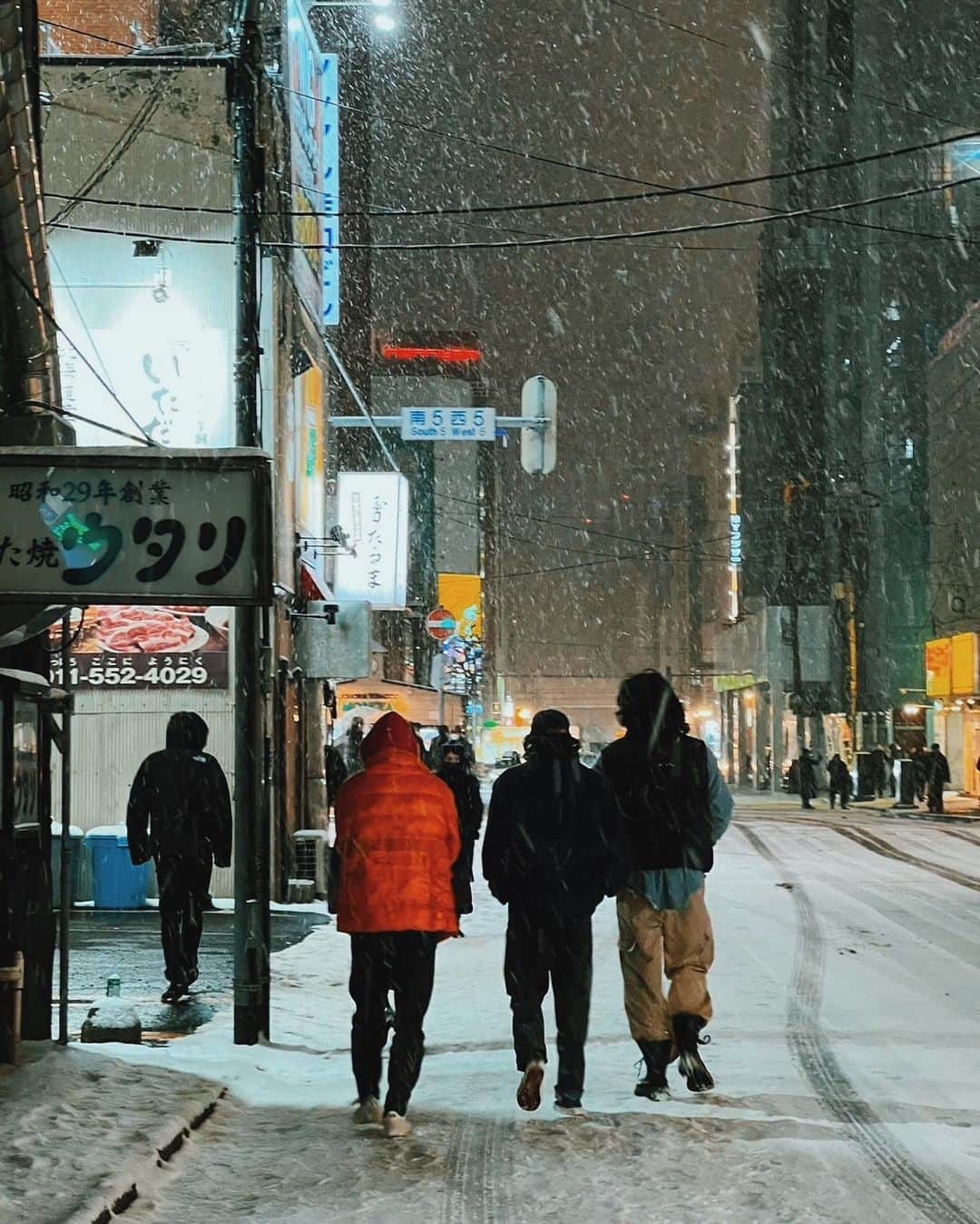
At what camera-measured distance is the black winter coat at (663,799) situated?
770 cm

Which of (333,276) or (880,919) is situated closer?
(880,919)

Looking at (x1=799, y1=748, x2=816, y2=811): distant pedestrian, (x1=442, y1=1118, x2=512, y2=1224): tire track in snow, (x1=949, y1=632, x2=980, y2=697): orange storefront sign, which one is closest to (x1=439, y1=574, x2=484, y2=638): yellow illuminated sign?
(x1=949, y1=632, x2=980, y2=697): orange storefront sign

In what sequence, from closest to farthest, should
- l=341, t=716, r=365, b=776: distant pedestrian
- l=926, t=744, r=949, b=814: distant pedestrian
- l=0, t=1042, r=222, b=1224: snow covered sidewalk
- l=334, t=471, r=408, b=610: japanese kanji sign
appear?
l=0, t=1042, r=222, b=1224: snow covered sidewalk, l=341, t=716, r=365, b=776: distant pedestrian, l=334, t=471, r=408, b=610: japanese kanji sign, l=926, t=744, r=949, b=814: distant pedestrian

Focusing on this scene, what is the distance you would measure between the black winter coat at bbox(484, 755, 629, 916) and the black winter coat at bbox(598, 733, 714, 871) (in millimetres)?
227

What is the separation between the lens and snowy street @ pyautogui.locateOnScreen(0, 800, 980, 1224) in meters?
5.99

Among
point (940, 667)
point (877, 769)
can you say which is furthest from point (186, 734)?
point (940, 667)

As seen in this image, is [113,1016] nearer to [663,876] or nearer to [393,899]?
[393,899]

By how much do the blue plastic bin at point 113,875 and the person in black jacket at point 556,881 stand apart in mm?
10748

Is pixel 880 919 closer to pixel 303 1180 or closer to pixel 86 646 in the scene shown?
pixel 86 646

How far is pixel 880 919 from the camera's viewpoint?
16.4 meters

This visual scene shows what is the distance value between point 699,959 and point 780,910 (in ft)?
31.6

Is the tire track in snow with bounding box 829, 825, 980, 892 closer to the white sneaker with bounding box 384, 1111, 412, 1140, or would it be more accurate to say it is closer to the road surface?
the road surface

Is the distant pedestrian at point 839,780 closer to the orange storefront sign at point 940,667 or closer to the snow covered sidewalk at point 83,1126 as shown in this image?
→ the orange storefront sign at point 940,667

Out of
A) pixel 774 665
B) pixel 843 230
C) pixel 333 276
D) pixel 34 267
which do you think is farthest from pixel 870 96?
pixel 34 267
